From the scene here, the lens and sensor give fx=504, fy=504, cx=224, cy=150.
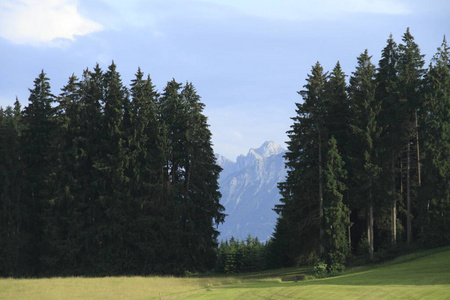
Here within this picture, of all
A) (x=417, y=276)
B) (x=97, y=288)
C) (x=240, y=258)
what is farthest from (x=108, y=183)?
(x=417, y=276)

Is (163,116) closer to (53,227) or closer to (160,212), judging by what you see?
(160,212)

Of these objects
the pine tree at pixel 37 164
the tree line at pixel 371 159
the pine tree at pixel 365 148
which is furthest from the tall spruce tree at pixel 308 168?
the pine tree at pixel 37 164

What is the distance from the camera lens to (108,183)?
61.2 meters

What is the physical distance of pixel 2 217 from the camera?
60.4m

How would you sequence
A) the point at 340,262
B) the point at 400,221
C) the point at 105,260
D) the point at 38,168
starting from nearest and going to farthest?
the point at 340,262
the point at 400,221
the point at 105,260
the point at 38,168

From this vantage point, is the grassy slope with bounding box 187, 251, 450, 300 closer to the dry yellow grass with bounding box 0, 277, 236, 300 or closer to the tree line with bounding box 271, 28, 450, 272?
the dry yellow grass with bounding box 0, 277, 236, 300

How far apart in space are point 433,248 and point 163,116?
116ft

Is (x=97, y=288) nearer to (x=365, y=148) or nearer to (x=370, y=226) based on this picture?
(x=370, y=226)

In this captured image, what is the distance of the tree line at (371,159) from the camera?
49.0 m

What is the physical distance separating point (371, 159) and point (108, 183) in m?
30.8

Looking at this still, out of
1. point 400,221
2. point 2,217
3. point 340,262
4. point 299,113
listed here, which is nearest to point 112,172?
point 2,217

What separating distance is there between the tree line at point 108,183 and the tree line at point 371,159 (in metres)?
12.6

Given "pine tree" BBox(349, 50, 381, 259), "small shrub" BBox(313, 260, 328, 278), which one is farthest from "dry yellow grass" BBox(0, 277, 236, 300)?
"pine tree" BBox(349, 50, 381, 259)

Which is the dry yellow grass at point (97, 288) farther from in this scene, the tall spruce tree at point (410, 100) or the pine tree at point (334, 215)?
the tall spruce tree at point (410, 100)
